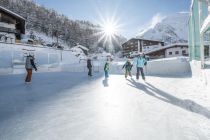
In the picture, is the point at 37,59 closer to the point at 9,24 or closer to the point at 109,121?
the point at 9,24

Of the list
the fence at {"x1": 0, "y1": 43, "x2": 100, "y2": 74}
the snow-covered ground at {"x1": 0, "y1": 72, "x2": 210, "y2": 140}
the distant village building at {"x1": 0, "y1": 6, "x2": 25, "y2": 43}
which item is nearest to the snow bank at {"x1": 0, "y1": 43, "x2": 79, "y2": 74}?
the fence at {"x1": 0, "y1": 43, "x2": 100, "y2": 74}

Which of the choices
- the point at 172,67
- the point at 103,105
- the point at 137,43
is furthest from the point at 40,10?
the point at 103,105

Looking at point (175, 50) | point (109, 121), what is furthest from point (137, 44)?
point (109, 121)

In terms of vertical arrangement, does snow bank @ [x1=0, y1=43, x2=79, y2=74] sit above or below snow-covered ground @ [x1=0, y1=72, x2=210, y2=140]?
above

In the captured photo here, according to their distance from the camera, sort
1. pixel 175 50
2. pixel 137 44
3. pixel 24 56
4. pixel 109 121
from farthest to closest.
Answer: pixel 137 44 → pixel 175 50 → pixel 24 56 → pixel 109 121

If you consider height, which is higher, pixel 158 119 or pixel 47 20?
pixel 47 20

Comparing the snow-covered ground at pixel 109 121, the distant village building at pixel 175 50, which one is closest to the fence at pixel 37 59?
the distant village building at pixel 175 50

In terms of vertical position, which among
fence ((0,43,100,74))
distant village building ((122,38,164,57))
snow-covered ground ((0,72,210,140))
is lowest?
snow-covered ground ((0,72,210,140))

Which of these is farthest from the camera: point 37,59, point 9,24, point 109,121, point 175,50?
point 175,50

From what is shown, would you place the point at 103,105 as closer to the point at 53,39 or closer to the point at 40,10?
the point at 53,39

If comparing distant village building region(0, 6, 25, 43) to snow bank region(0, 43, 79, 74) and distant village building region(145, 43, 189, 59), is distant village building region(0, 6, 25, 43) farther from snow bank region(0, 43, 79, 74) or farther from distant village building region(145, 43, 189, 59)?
distant village building region(145, 43, 189, 59)

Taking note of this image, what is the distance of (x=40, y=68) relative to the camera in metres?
23.4

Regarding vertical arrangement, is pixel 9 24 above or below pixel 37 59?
above

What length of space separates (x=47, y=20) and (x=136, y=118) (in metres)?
78.9
